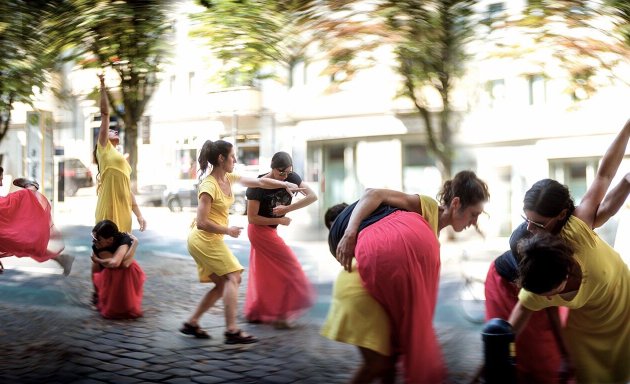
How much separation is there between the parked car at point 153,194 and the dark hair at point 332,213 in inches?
22.8

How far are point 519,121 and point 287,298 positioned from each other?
879 millimetres

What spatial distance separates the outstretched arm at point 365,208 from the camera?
229cm

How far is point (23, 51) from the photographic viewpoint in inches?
127

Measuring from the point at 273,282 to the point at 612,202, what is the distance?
110 cm

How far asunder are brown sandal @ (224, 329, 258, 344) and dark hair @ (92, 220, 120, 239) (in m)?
0.61

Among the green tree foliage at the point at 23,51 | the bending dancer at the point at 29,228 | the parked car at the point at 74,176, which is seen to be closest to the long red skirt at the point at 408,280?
the parked car at the point at 74,176

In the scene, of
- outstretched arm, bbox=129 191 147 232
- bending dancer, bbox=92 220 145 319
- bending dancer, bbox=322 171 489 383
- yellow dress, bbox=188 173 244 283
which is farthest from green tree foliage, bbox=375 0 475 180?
bending dancer, bbox=92 220 145 319

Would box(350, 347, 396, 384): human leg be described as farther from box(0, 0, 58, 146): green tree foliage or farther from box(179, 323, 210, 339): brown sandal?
box(0, 0, 58, 146): green tree foliage

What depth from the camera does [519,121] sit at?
85.4 inches

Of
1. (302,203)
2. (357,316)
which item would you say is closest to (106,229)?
(302,203)

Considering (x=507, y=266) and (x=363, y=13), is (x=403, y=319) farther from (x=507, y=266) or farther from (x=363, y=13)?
(x=363, y=13)

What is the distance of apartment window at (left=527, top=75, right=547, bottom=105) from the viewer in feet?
7.33

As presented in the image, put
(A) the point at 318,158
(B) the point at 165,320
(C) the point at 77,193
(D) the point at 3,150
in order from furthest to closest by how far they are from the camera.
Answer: (D) the point at 3,150
(C) the point at 77,193
(B) the point at 165,320
(A) the point at 318,158

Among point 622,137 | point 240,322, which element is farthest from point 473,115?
point 240,322
